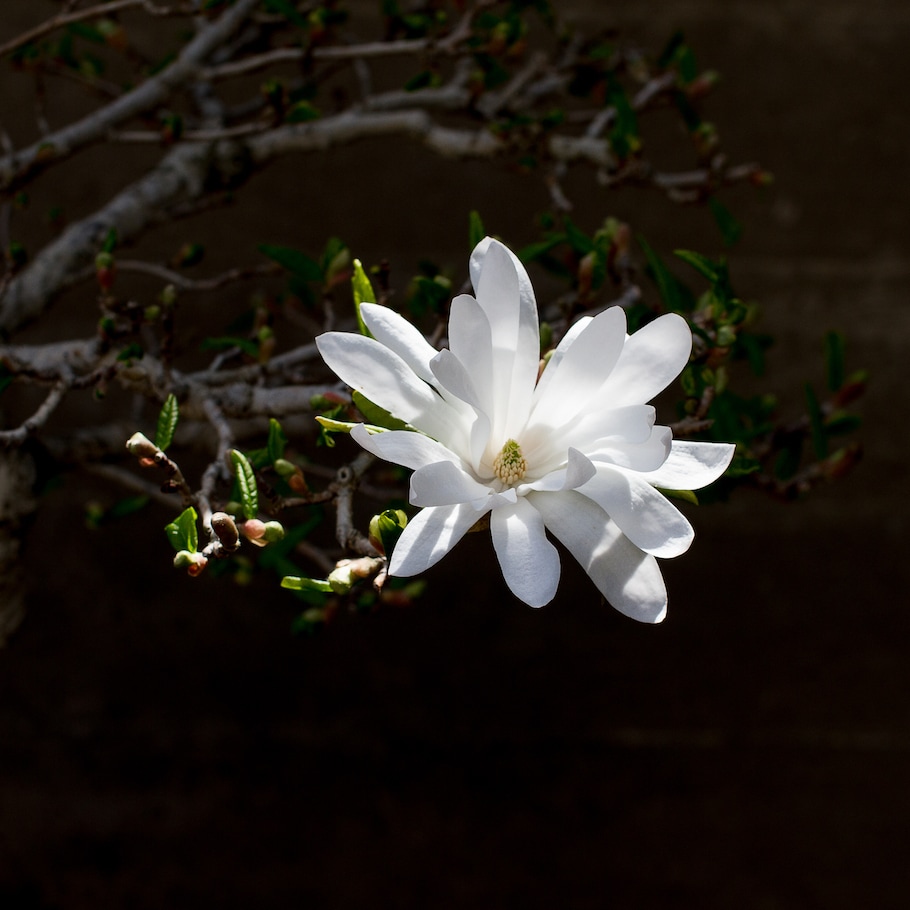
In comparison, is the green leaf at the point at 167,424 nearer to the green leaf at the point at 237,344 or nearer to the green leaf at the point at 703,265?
the green leaf at the point at 237,344

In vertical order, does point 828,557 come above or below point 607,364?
below

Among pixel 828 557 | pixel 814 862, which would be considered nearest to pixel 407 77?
pixel 828 557

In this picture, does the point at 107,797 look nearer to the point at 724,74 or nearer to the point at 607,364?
the point at 607,364

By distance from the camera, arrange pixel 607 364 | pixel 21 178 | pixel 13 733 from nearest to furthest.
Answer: pixel 607 364 < pixel 21 178 < pixel 13 733

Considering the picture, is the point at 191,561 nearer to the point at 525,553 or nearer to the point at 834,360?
the point at 525,553

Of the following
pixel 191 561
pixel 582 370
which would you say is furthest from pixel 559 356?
pixel 191 561

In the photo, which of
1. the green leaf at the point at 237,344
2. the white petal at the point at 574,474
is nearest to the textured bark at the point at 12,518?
the green leaf at the point at 237,344

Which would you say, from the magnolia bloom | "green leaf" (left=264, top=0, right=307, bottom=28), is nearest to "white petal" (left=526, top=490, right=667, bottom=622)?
the magnolia bloom
